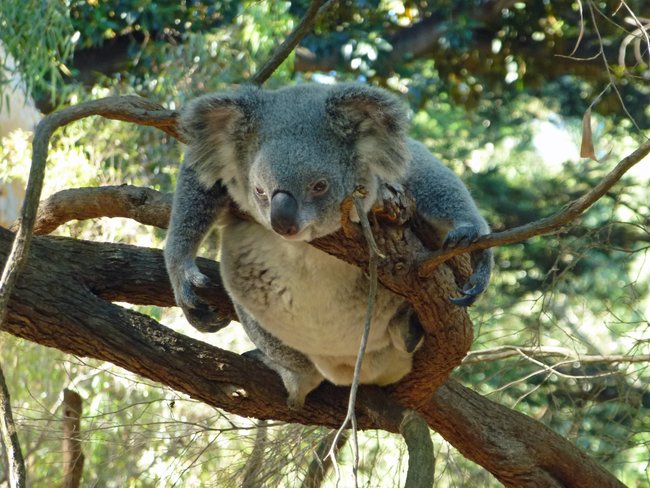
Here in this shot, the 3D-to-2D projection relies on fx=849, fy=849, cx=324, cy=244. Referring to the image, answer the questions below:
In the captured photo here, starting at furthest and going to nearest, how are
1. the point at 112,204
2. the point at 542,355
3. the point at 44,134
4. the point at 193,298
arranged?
1. the point at 542,355
2. the point at 112,204
3. the point at 193,298
4. the point at 44,134

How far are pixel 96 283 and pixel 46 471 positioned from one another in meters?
2.18

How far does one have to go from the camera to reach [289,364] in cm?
311

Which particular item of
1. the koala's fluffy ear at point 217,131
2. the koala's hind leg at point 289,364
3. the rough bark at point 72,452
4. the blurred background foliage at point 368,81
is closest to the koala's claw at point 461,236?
the koala's fluffy ear at point 217,131

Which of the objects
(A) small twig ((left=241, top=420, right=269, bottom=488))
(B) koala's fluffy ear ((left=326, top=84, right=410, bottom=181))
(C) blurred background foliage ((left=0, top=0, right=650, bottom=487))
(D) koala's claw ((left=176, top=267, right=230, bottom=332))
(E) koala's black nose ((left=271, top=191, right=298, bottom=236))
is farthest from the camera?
(C) blurred background foliage ((left=0, top=0, right=650, bottom=487))

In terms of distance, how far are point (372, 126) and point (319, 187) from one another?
284 millimetres

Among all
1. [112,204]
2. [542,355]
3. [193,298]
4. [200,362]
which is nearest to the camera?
[193,298]

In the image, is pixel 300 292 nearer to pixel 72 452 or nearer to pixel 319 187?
pixel 319 187

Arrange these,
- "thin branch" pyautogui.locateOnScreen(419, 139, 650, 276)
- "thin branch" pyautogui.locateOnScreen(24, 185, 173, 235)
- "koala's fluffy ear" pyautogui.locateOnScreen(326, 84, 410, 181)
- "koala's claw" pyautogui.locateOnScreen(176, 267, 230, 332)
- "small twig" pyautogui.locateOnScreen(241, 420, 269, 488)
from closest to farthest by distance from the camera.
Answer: "thin branch" pyautogui.locateOnScreen(419, 139, 650, 276) < "koala's fluffy ear" pyautogui.locateOnScreen(326, 84, 410, 181) < "koala's claw" pyautogui.locateOnScreen(176, 267, 230, 332) < "thin branch" pyautogui.locateOnScreen(24, 185, 173, 235) < "small twig" pyautogui.locateOnScreen(241, 420, 269, 488)

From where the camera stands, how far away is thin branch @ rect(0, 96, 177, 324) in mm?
1917

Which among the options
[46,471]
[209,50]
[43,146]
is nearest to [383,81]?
[209,50]

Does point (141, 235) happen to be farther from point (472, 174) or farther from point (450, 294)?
point (472, 174)

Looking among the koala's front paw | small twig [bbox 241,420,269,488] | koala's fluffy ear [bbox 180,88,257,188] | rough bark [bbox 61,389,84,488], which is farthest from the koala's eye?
rough bark [bbox 61,389,84,488]

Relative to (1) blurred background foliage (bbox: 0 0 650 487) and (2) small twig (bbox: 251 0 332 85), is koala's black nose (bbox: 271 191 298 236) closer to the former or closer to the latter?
(2) small twig (bbox: 251 0 332 85)

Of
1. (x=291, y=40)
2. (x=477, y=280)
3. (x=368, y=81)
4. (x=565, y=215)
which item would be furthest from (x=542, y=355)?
(x=368, y=81)
